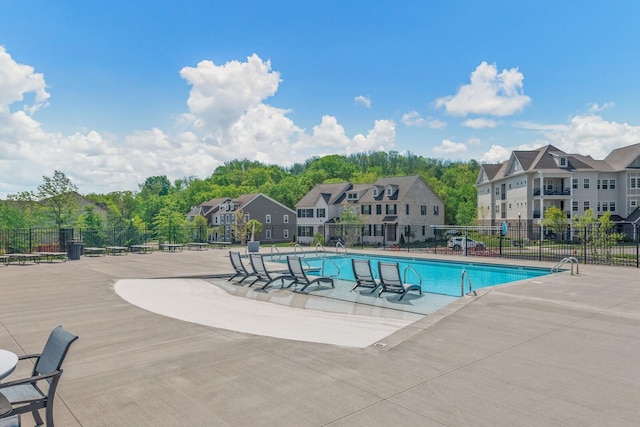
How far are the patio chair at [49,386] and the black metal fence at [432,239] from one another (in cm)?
2049

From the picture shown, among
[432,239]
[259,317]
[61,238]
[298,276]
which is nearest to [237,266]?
[298,276]

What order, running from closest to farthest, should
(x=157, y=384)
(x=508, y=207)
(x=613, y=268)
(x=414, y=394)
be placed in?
(x=414, y=394), (x=157, y=384), (x=613, y=268), (x=508, y=207)

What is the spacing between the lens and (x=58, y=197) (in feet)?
101

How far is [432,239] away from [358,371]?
44.5 metres

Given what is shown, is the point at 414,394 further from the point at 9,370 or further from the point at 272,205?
the point at 272,205

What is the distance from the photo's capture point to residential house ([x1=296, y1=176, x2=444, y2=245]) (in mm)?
45750

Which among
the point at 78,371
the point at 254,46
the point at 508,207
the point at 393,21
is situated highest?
the point at 393,21

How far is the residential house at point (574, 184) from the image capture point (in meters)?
43.8

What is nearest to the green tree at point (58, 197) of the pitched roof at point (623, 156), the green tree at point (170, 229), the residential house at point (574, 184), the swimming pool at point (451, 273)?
the green tree at point (170, 229)

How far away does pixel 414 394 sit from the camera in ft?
14.5

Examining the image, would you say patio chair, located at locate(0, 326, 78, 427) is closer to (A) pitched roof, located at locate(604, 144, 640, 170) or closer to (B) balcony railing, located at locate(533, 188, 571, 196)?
(B) balcony railing, located at locate(533, 188, 571, 196)

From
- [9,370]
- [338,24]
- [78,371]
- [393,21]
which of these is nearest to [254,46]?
[338,24]

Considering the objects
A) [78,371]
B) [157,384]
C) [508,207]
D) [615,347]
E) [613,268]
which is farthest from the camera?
[508,207]

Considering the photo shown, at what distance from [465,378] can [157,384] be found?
3.78 metres
